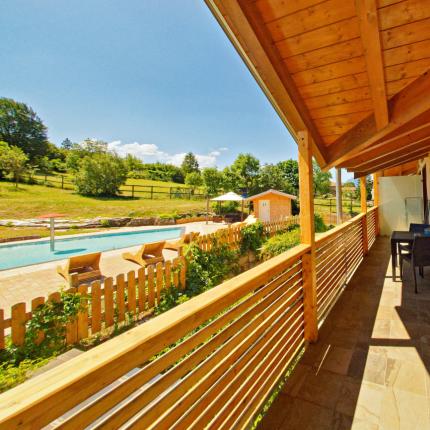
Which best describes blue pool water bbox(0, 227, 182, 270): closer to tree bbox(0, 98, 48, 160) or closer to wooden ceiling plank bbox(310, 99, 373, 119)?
wooden ceiling plank bbox(310, 99, 373, 119)

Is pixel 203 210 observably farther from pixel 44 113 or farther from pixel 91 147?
pixel 44 113

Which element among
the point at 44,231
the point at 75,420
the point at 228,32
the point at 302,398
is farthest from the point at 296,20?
the point at 44,231

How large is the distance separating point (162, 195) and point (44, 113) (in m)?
27.6

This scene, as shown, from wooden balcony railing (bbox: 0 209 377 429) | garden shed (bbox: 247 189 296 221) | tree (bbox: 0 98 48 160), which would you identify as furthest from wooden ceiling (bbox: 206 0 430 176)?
tree (bbox: 0 98 48 160)

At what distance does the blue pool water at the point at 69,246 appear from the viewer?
8.87m

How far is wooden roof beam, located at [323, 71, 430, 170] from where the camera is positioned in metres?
1.89

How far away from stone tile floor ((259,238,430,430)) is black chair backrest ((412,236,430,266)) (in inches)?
21.3

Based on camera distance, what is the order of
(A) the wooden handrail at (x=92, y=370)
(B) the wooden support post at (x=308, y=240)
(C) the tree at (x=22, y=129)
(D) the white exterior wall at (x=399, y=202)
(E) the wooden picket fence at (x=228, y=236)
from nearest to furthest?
1. (A) the wooden handrail at (x=92, y=370)
2. (B) the wooden support post at (x=308, y=240)
3. (E) the wooden picket fence at (x=228, y=236)
4. (D) the white exterior wall at (x=399, y=202)
5. (C) the tree at (x=22, y=129)

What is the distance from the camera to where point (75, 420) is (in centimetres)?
68

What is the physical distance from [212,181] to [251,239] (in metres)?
16.4

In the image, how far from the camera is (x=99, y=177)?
23.2 meters

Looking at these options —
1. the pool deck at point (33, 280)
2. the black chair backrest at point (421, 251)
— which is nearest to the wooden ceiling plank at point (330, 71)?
the black chair backrest at point (421, 251)

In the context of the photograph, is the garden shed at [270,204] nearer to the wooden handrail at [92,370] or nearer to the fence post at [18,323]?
the fence post at [18,323]

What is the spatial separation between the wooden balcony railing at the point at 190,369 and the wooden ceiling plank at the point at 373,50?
4.36 feet
